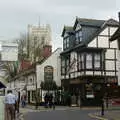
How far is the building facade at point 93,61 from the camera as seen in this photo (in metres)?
47.2

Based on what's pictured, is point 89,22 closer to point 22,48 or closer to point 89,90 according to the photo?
point 89,90

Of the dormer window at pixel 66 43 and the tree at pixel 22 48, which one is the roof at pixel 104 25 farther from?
the tree at pixel 22 48

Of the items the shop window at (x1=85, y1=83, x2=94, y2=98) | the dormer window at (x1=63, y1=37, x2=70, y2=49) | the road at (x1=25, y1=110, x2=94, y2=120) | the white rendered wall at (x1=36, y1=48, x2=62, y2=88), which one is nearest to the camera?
the road at (x1=25, y1=110, x2=94, y2=120)

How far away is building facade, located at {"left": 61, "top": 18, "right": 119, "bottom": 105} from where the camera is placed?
4719cm

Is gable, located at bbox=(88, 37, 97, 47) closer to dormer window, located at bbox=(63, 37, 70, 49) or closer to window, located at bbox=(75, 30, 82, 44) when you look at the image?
window, located at bbox=(75, 30, 82, 44)

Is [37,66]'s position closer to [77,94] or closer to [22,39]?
[77,94]

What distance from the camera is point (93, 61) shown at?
4750 cm

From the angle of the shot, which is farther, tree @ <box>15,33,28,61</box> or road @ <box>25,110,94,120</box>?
tree @ <box>15,33,28,61</box>

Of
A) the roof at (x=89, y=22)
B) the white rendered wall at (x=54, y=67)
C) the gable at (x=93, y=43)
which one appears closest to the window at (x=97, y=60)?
the gable at (x=93, y=43)

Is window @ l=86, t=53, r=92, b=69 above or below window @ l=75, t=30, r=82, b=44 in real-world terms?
below

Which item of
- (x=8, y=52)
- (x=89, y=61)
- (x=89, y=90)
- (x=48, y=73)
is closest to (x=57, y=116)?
(x=8, y=52)

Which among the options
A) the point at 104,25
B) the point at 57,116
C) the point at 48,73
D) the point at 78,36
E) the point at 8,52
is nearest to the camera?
the point at 8,52

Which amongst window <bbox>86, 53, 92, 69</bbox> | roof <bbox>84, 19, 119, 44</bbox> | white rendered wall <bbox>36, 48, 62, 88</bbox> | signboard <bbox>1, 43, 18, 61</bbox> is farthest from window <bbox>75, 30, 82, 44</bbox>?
signboard <bbox>1, 43, 18, 61</bbox>

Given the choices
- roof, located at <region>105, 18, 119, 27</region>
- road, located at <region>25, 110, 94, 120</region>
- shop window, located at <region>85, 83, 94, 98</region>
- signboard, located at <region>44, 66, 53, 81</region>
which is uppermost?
roof, located at <region>105, 18, 119, 27</region>
